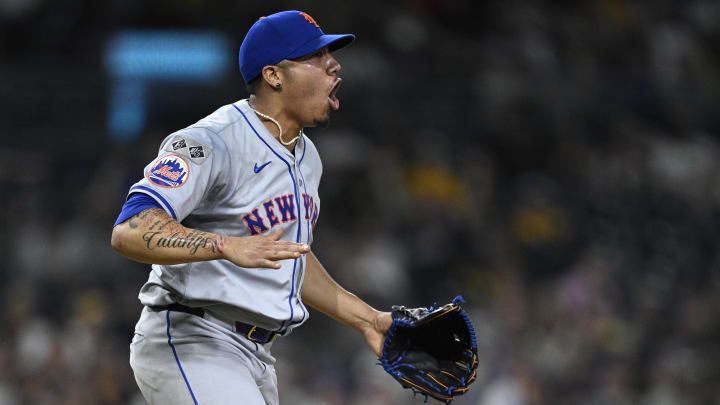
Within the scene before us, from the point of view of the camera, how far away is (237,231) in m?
2.88

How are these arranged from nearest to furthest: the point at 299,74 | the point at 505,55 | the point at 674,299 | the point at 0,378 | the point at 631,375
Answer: the point at 299,74
the point at 0,378
the point at 631,375
the point at 674,299
the point at 505,55

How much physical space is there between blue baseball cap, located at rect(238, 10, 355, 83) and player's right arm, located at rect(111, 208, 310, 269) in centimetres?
77

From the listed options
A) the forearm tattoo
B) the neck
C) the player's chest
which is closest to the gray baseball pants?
the player's chest

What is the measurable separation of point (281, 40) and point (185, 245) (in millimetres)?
912

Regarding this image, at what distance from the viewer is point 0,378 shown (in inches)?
249

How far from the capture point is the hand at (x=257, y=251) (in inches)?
93.3

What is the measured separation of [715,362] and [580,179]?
2.12 m

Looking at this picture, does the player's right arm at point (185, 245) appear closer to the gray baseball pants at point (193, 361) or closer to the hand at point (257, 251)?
the hand at point (257, 251)

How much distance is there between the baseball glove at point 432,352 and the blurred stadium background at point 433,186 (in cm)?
305

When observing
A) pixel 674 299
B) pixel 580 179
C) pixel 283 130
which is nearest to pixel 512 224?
pixel 580 179

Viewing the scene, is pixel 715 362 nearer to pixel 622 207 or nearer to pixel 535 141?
pixel 622 207

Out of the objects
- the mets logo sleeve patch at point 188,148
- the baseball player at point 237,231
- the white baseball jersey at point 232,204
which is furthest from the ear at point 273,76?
the mets logo sleeve patch at point 188,148

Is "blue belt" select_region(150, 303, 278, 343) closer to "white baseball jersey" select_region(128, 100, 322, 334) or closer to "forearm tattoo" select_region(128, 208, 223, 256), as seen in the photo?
"white baseball jersey" select_region(128, 100, 322, 334)

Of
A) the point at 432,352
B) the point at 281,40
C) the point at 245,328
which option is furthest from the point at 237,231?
the point at 432,352
